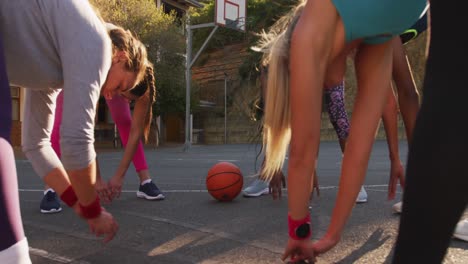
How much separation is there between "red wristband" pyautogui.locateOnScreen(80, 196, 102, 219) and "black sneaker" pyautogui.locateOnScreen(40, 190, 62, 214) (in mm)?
1680

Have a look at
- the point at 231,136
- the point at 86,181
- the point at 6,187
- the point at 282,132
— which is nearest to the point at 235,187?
the point at 282,132

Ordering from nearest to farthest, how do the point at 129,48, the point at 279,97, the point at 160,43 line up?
1. the point at 279,97
2. the point at 129,48
3. the point at 160,43

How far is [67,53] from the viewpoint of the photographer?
151cm

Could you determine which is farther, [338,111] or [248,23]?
[248,23]

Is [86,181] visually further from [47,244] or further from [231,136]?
[231,136]

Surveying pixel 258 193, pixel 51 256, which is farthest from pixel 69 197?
pixel 258 193

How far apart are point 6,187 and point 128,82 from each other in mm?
1270

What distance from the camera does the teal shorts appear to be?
5.68ft

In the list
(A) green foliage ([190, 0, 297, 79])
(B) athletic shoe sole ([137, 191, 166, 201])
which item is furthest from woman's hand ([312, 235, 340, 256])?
(A) green foliage ([190, 0, 297, 79])

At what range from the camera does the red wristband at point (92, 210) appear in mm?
1771

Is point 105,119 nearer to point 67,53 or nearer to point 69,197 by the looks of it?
point 69,197

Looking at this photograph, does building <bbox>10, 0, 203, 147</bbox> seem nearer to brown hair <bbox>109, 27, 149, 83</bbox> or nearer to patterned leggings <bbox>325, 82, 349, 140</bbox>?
patterned leggings <bbox>325, 82, 349, 140</bbox>

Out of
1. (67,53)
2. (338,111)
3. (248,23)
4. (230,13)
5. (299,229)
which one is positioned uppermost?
(248,23)

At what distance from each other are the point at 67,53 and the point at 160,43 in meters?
18.9
